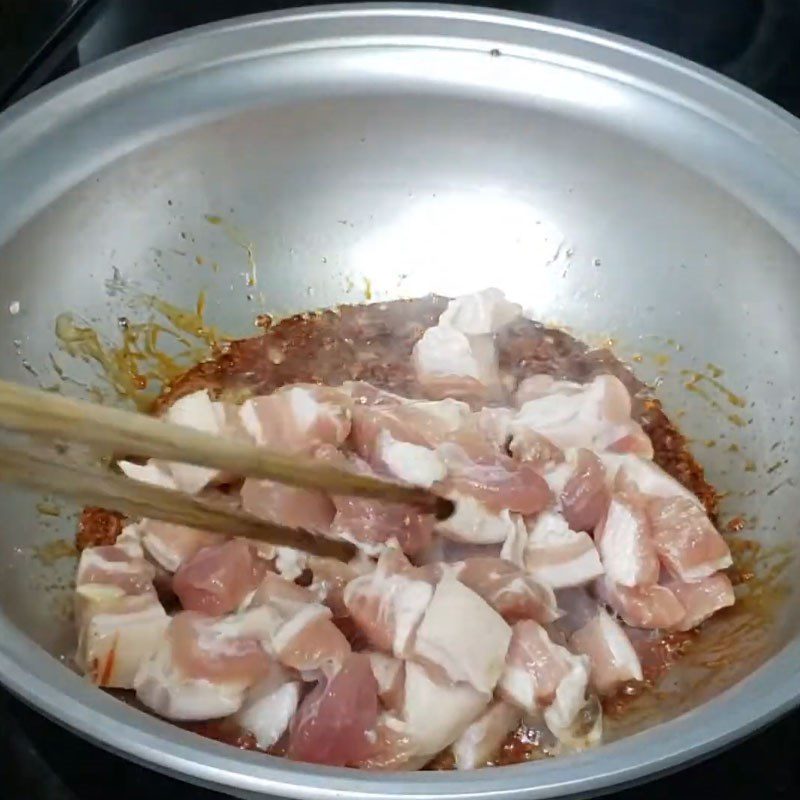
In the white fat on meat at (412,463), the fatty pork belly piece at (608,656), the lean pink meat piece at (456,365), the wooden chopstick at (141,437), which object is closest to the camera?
the wooden chopstick at (141,437)

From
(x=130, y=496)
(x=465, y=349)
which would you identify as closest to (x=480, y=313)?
(x=465, y=349)

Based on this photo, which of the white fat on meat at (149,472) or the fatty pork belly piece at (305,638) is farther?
the white fat on meat at (149,472)

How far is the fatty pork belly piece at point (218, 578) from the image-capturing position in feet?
3.45

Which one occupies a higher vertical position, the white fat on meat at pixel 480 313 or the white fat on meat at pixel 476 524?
the white fat on meat at pixel 480 313

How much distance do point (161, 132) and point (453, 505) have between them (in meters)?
0.63

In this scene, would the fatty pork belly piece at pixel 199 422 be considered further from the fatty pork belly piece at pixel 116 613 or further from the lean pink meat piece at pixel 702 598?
the lean pink meat piece at pixel 702 598

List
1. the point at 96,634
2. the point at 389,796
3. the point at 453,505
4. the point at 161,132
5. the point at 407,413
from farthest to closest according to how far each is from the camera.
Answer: the point at 161,132, the point at 407,413, the point at 453,505, the point at 96,634, the point at 389,796

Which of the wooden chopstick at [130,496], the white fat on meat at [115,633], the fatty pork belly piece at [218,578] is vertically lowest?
the white fat on meat at [115,633]

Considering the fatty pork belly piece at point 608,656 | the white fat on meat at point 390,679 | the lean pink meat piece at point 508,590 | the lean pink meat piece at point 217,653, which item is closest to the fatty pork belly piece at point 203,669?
the lean pink meat piece at point 217,653

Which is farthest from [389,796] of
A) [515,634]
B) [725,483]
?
[725,483]

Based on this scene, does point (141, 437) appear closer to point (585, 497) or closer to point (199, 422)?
point (199, 422)

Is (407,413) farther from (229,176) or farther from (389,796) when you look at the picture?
(389,796)

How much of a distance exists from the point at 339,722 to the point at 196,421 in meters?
0.42

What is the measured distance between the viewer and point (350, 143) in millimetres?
1443
